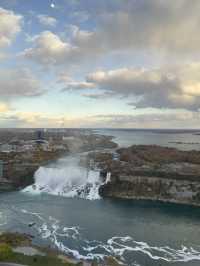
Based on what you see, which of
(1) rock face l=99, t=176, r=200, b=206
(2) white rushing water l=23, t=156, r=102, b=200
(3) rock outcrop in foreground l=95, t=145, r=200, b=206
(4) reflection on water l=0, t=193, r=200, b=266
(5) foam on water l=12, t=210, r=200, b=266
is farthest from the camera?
(2) white rushing water l=23, t=156, r=102, b=200

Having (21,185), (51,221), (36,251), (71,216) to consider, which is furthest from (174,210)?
(21,185)

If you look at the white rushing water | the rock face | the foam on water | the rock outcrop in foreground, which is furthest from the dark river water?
the rock outcrop in foreground

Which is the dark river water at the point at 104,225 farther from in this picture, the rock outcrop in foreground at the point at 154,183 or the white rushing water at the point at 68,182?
the rock outcrop in foreground at the point at 154,183

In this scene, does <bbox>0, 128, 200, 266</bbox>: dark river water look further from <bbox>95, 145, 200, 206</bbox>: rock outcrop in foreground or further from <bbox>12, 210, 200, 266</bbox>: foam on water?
<bbox>95, 145, 200, 206</bbox>: rock outcrop in foreground

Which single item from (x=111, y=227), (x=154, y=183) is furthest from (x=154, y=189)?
(x=111, y=227)

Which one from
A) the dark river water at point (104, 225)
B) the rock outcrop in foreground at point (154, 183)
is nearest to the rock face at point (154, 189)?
the rock outcrop in foreground at point (154, 183)

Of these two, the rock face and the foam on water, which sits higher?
the rock face
